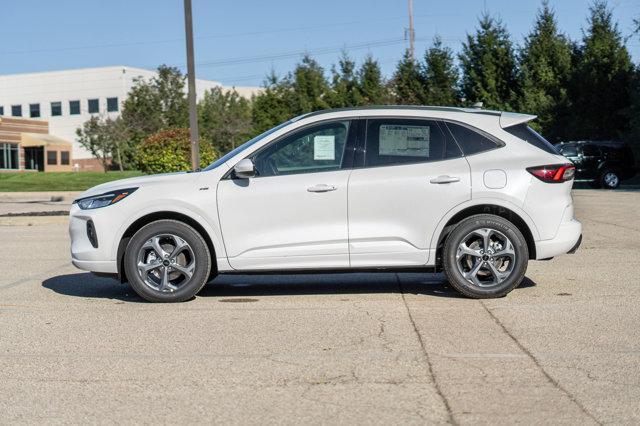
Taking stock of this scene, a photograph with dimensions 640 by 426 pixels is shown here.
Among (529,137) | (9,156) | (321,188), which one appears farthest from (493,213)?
(9,156)

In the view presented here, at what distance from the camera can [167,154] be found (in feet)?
96.2

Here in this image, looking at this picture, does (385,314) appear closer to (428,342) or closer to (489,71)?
(428,342)

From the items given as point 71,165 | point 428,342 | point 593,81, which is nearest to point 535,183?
point 428,342

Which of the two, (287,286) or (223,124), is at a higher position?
(223,124)

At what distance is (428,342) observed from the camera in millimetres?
6559

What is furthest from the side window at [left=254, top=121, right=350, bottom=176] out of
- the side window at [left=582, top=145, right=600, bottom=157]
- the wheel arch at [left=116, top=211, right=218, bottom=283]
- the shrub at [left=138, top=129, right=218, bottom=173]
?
the side window at [left=582, top=145, right=600, bottom=157]

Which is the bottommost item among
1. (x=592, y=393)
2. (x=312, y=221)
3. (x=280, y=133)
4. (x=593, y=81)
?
(x=592, y=393)

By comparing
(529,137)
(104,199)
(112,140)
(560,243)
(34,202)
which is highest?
(112,140)

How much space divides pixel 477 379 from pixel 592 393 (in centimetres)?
69

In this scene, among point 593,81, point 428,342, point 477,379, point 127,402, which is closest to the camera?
point 127,402

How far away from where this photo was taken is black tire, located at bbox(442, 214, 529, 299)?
8258 mm

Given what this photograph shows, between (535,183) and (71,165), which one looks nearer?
(535,183)

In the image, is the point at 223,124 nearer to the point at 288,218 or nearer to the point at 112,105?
the point at 112,105

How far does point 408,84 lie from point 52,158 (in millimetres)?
48656
